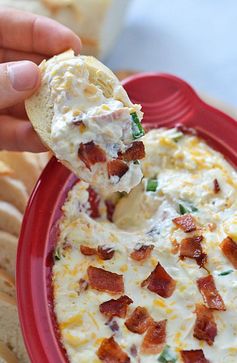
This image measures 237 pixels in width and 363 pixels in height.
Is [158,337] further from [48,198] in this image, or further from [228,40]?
[228,40]

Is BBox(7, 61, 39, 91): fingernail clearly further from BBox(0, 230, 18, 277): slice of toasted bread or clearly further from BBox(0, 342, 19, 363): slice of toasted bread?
BBox(0, 342, 19, 363): slice of toasted bread

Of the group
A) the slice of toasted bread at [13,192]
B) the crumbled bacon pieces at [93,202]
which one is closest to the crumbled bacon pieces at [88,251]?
the crumbled bacon pieces at [93,202]

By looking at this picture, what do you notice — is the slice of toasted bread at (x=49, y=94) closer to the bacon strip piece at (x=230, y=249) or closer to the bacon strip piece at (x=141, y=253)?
the bacon strip piece at (x=141, y=253)

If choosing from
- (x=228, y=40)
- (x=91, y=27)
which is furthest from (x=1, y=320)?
(x=228, y=40)

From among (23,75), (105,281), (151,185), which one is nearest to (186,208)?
(151,185)

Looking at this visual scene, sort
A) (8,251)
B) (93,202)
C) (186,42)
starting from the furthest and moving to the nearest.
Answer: (186,42), (8,251), (93,202)

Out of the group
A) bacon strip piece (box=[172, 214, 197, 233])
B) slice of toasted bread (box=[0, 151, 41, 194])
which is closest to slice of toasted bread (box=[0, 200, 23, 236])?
slice of toasted bread (box=[0, 151, 41, 194])

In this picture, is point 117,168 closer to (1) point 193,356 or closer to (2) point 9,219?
(1) point 193,356
